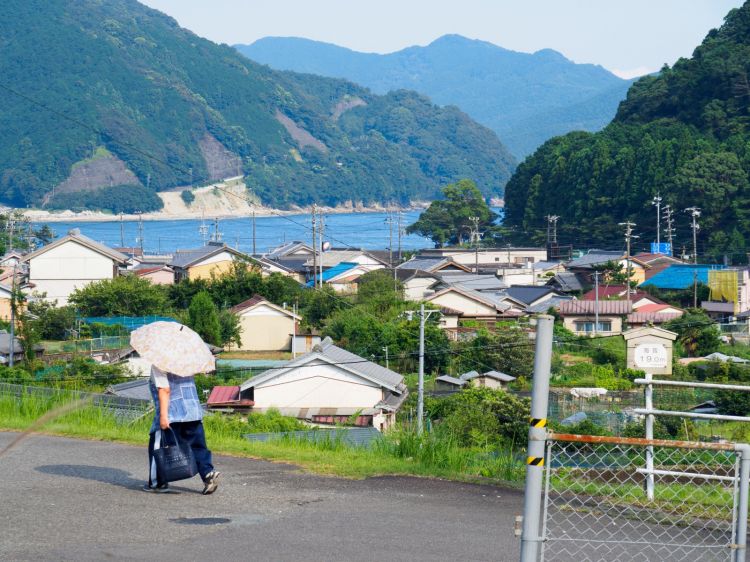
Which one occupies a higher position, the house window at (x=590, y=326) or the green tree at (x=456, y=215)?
the green tree at (x=456, y=215)

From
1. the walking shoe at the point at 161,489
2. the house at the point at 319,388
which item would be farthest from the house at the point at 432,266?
the walking shoe at the point at 161,489

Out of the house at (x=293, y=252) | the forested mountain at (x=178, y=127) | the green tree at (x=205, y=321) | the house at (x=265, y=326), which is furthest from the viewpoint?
the forested mountain at (x=178, y=127)

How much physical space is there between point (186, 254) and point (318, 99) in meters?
→ 142

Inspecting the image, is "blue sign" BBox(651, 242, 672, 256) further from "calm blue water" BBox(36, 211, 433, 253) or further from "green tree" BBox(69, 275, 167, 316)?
"calm blue water" BBox(36, 211, 433, 253)

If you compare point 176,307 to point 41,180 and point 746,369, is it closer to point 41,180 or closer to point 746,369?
point 746,369

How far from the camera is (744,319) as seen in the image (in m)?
27.5

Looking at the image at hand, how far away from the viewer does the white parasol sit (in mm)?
4191

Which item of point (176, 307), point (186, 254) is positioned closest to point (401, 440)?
point (176, 307)

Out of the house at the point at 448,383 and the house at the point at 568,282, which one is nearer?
the house at the point at 448,383

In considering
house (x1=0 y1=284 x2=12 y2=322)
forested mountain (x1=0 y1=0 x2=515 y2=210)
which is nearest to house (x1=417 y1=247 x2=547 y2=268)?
house (x1=0 y1=284 x2=12 y2=322)

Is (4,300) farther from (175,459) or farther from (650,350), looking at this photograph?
(175,459)

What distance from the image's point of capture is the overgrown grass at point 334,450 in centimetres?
479

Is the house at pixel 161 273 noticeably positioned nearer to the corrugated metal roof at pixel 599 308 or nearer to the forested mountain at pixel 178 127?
the corrugated metal roof at pixel 599 308

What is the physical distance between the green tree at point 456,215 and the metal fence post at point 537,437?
2133 inches
